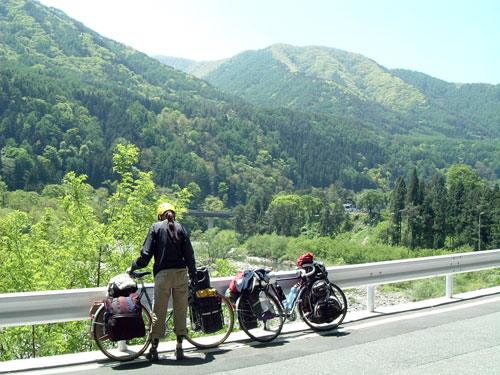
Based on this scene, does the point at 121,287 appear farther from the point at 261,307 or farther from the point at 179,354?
the point at 261,307

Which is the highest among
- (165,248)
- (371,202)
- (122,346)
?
(165,248)

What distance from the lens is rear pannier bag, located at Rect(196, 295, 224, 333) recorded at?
273 inches

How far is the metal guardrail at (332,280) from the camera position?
6.21 meters

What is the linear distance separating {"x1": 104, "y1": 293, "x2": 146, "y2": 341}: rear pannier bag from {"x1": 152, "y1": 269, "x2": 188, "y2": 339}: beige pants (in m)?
0.32

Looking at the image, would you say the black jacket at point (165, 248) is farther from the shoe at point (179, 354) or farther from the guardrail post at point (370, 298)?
the guardrail post at point (370, 298)

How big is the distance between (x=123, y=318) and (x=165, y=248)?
0.90 meters

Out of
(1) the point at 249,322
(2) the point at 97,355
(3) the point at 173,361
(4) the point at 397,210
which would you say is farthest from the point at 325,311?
(4) the point at 397,210

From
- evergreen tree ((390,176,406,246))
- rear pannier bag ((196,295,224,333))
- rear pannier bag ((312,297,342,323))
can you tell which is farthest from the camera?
evergreen tree ((390,176,406,246))

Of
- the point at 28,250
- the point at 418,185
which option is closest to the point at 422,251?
the point at 418,185

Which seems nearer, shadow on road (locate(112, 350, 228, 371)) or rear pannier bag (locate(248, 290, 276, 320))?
shadow on road (locate(112, 350, 228, 371))

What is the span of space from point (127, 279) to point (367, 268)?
426cm

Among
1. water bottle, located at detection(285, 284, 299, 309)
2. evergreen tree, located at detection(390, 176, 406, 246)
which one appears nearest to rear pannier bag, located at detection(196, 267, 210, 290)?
water bottle, located at detection(285, 284, 299, 309)

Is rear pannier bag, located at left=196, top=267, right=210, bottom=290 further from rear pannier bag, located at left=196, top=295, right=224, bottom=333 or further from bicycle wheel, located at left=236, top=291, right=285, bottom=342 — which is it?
bicycle wheel, located at left=236, top=291, right=285, bottom=342

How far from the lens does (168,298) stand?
675cm
